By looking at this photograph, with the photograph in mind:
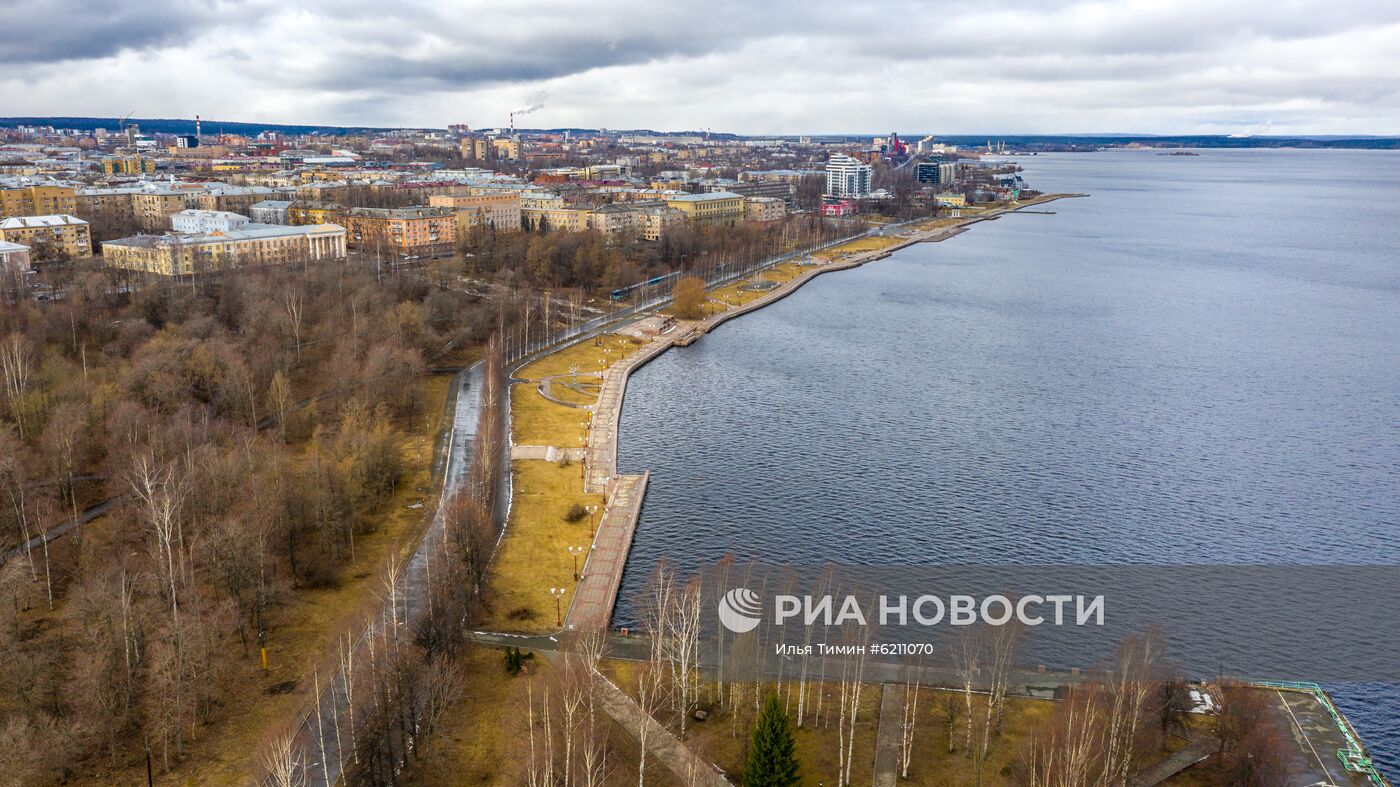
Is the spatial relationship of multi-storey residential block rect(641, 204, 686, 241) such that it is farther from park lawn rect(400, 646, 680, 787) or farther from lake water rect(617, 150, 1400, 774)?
park lawn rect(400, 646, 680, 787)

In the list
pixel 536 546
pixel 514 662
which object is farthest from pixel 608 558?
pixel 514 662

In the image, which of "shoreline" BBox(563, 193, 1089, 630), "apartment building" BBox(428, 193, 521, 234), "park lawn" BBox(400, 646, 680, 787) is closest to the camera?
"park lawn" BBox(400, 646, 680, 787)

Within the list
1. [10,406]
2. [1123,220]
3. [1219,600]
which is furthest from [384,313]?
[1123,220]

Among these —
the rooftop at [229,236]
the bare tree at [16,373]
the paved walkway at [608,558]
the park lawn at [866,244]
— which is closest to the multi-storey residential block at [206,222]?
the rooftop at [229,236]

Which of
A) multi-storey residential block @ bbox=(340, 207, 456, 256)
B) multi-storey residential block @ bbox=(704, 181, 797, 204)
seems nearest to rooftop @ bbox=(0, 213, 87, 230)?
multi-storey residential block @ bbox=(340, 207, 456, 256)

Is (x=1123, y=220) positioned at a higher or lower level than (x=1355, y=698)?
higher

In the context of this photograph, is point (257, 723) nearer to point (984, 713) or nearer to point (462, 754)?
point (462, 754)

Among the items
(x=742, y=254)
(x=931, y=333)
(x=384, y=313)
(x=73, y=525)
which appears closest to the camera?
(x=73, y=525)
